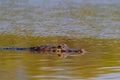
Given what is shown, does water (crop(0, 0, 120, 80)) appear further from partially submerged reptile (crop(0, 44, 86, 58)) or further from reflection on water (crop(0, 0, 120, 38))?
partially submerged reptile (crop(0, 44, 86, 58))

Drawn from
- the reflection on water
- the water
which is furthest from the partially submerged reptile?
the reflection on water

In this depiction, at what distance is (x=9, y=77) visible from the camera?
15227mm

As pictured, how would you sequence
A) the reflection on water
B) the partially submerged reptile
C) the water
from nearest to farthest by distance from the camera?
1. the water
2. the partially submerged reptile
3. the reflection on water

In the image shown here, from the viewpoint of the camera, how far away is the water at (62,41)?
16.2 meters

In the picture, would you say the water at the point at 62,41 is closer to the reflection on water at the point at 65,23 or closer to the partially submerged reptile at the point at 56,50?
the reflection on water at the point at 65,23

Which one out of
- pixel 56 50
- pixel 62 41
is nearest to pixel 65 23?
pixel 62 41

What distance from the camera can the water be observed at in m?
16.2

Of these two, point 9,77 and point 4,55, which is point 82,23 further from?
point 9,77

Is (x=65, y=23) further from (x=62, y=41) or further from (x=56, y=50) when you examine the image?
(x=56, y=50)

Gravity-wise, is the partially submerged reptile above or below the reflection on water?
below

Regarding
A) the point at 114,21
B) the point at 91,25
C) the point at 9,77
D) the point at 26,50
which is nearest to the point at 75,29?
the point at 91,25

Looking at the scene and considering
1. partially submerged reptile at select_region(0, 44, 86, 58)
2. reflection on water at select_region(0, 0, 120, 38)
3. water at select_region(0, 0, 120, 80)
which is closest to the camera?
water at select_region(0, 0, 120, 80)

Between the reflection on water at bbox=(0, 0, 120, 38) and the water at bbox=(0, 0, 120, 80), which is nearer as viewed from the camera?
the water at bbox=(0, 0, 120, 80)

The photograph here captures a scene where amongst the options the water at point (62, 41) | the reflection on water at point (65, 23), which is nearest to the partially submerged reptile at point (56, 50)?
the water at point (62, 41)
